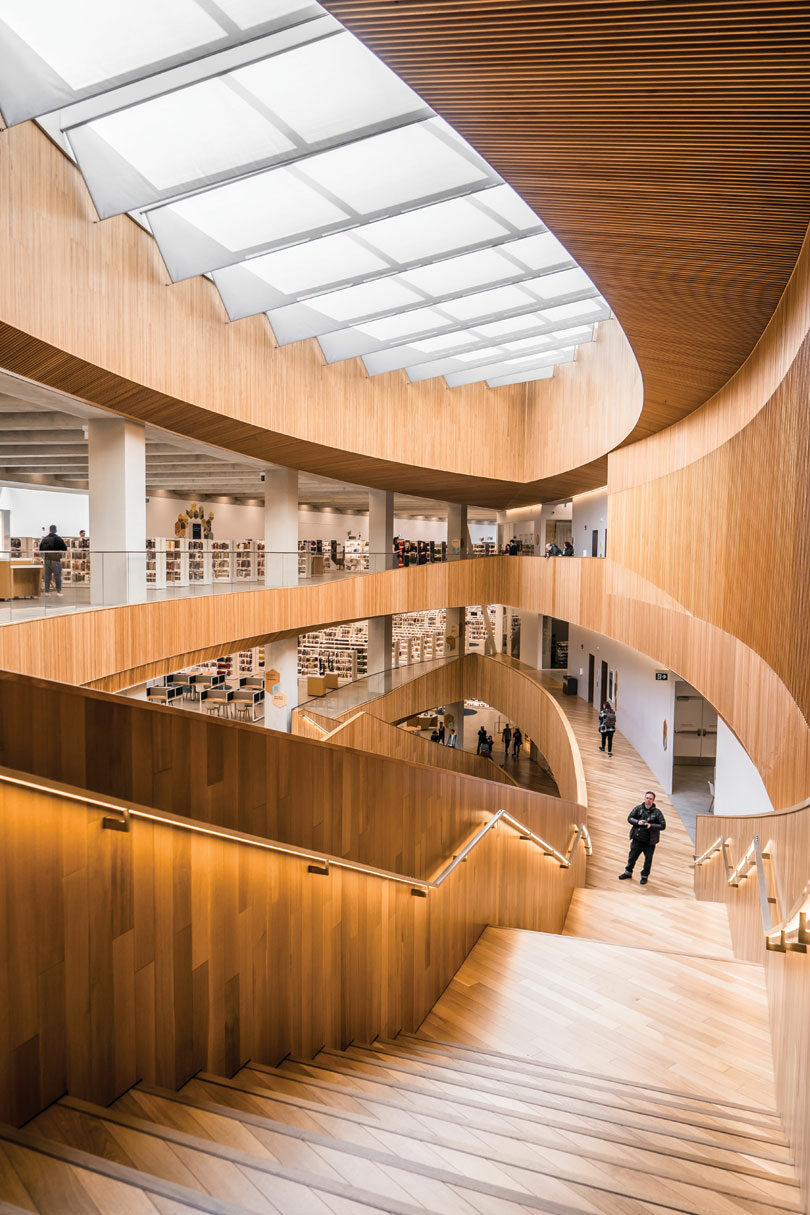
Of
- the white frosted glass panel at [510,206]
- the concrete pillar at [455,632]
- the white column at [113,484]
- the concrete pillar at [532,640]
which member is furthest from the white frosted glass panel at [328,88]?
the concrete pillar at [532,640]

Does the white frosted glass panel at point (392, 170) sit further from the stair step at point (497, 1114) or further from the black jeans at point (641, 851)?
the black jeans at point (641, 851)

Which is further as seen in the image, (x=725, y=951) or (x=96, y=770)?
(x=725, y=951)

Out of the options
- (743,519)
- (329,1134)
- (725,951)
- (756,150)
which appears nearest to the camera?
(329,1134)

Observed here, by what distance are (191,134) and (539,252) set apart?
3.82 meters

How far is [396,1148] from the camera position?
2.71m

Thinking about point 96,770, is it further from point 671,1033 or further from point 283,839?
point 671,1033

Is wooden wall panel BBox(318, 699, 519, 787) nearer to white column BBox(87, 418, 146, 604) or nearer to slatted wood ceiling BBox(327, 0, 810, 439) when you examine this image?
white column BBox(87, 418, 146, 604)

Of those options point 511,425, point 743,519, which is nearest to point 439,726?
point 511,425

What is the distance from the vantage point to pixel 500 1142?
2926mm

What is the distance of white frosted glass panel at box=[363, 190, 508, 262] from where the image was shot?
294 inches

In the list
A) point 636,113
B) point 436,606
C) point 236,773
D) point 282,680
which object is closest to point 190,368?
point 236,773

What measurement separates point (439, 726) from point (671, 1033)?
18.9 metres

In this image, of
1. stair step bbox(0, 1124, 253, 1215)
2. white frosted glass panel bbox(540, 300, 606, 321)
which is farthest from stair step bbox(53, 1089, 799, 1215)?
white frosted glass panel bbox(540, 300, 606, 321)

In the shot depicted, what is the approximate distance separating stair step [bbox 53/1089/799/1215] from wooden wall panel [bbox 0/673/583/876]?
3.50 feet
